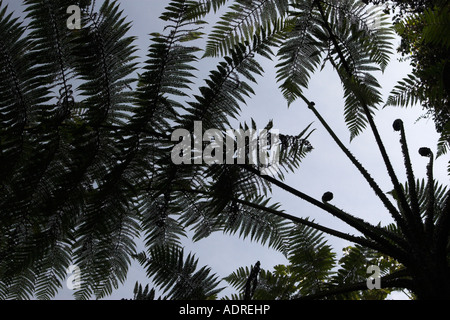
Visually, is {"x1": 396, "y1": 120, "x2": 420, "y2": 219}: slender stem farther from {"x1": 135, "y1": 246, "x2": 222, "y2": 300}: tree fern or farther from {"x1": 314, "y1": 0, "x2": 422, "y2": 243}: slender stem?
{"x1": 135, "y1": 246, "x2": 222, "y2": 300}: tree fern

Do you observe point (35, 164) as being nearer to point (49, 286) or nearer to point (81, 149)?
point (81, 149)

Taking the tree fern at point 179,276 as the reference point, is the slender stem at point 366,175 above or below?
above

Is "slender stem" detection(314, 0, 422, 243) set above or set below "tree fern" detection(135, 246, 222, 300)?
above

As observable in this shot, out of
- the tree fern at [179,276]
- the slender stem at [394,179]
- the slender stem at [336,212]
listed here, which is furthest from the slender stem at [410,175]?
the tree fern at [179,276]

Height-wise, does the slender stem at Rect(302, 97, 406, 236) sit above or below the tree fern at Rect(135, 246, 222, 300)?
above

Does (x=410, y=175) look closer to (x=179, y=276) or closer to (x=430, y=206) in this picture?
(x=430, y=206)

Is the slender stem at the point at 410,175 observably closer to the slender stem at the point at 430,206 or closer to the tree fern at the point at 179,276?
the slender stem at the point at 430,206

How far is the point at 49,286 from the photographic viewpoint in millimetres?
1541

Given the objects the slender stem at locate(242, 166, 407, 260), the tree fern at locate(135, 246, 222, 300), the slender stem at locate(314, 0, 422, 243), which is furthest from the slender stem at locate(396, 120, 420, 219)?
the tree fern at locate(135, 246, 222, 300)

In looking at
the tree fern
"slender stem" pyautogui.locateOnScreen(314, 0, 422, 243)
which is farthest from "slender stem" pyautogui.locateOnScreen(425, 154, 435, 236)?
the tree fern

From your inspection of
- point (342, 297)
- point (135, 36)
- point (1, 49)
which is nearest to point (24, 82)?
point (1, 49)

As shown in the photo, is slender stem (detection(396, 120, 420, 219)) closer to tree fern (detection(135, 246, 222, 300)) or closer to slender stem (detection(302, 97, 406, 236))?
slender stem (detection(302, 97, 406, 236))
